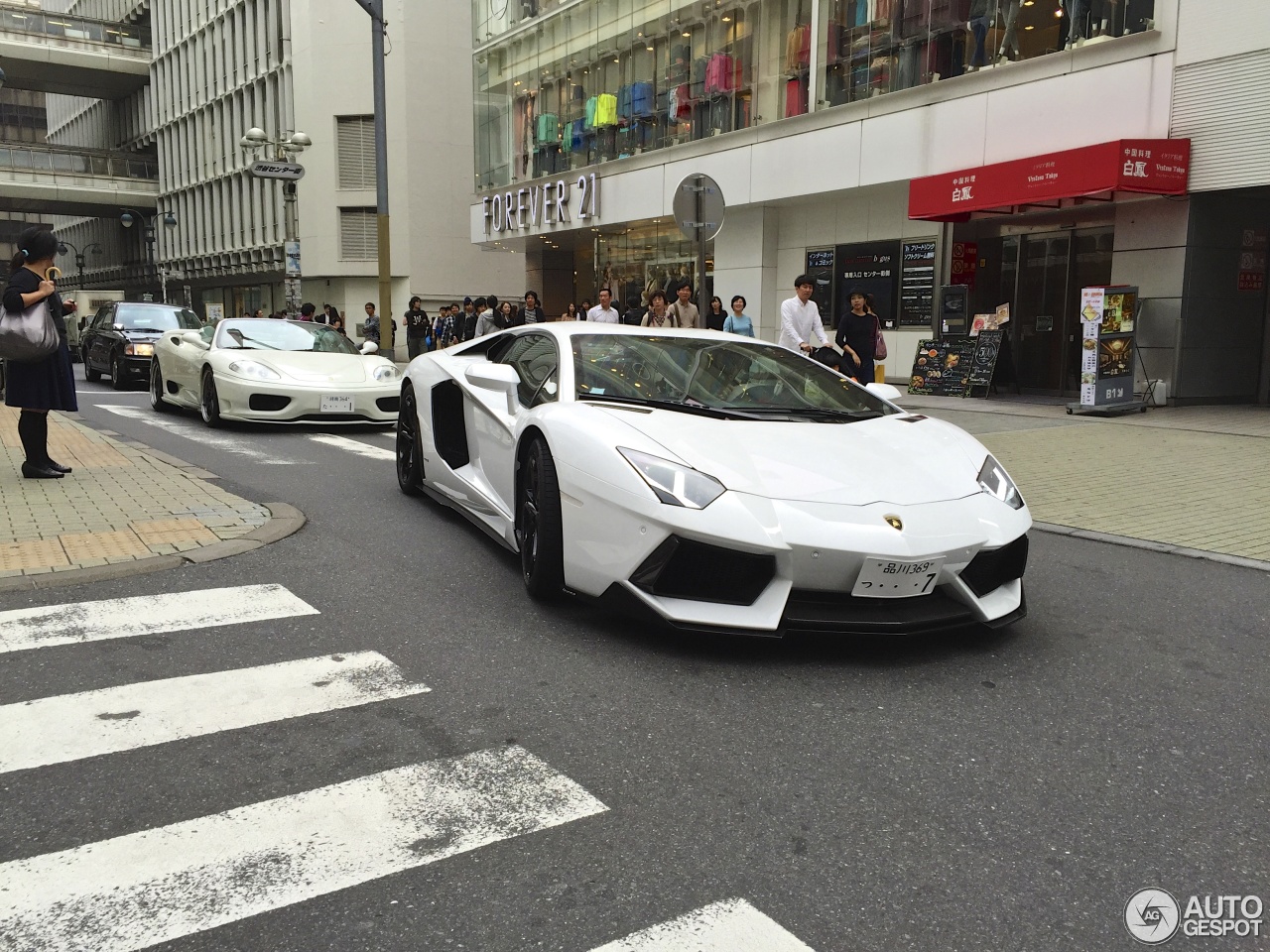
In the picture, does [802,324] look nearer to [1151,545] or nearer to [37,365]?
[1151,545]

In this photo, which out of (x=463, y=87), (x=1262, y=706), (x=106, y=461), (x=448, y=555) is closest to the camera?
(x=1262, y=706)

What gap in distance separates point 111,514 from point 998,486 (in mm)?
5017

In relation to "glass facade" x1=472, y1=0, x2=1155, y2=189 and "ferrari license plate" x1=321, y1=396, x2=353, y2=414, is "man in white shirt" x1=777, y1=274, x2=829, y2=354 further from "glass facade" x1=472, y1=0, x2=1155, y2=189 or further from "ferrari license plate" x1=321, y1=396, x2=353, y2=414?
"glass facade" x1=472, y1=0, x2=1155, y2=189

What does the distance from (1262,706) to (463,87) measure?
43.5 metres

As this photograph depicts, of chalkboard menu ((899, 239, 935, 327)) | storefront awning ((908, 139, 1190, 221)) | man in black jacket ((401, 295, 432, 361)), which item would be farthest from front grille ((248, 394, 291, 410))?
chalkboard menu ((899, 239, 935, 327))

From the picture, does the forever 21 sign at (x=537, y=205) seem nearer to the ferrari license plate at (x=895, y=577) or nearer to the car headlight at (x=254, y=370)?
the car headlight at (x=254, y=370)

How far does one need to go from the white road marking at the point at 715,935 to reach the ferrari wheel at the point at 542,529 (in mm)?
2267

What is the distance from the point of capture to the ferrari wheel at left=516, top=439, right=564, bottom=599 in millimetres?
4441

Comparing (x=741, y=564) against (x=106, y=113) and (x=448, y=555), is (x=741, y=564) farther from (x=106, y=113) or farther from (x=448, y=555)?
(x=106, y=113)

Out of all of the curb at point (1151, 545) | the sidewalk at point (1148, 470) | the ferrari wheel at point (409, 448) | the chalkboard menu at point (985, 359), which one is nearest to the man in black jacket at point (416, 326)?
the chalkboard menu at point (985, 359)

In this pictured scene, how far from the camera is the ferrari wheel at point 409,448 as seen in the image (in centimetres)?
705

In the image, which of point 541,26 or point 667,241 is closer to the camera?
point 667,241

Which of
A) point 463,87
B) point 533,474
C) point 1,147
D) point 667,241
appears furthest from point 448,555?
point 1,147

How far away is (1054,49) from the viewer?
15.3 metres
